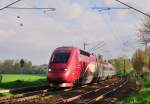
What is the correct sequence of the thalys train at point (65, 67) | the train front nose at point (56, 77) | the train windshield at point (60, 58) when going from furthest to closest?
1. the train windshield at point (60, 58)
2. the thalys train at point (65, 67)
3. the train front nose at point (56, 77)

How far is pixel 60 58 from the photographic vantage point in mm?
41875

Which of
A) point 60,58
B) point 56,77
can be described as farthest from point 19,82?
point 56,77

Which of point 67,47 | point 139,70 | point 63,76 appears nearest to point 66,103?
point 63,76

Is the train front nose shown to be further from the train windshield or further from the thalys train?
the train windshield

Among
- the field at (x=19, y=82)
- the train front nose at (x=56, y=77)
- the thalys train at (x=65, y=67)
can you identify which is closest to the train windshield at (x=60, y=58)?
the thalys train at (x=65, y=67)

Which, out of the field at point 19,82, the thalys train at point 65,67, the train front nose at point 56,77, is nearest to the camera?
the train front nose at point 56,77

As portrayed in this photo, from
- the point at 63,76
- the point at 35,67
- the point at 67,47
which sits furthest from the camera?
the point at 35,67

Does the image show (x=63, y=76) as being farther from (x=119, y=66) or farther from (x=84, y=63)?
(x=119, y=66)

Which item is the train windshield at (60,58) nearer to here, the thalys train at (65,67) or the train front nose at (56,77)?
the thalys train at (65,67)

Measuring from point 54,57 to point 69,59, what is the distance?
1359 mm

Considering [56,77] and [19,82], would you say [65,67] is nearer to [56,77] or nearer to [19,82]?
[56,77]

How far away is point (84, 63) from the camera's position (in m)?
48.4

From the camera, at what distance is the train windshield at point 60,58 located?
4166 centimetres

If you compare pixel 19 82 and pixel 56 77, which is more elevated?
pixel 56 77
